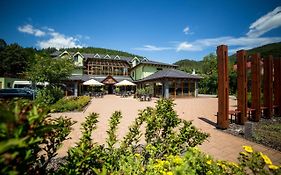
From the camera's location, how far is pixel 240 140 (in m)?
6.70

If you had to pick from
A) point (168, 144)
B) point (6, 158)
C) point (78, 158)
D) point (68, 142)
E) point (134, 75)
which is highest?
point (134, 75)

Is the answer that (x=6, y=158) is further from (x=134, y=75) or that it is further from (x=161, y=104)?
(x=134, y=75)

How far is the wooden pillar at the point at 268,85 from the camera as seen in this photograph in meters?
10.6

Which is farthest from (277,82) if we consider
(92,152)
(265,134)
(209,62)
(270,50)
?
(270,50)

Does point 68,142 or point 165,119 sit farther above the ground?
point 165,119

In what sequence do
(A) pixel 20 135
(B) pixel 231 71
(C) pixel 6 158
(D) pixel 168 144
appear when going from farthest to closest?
(B) pixel 231 71 → (D) pixel 168 144 → (A) pixel 20 135 → (C) pixel 6 158

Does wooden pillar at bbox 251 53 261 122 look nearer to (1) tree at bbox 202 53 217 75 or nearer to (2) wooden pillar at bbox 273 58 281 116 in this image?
(2) wooden pillar at bbox 273 58 281 116

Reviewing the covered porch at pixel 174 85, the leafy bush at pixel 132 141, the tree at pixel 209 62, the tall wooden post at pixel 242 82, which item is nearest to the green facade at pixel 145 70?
the covered porch at pixel 174 85

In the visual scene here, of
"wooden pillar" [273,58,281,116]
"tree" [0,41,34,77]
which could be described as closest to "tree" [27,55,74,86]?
"wooden pillar" [273,58,281,116]

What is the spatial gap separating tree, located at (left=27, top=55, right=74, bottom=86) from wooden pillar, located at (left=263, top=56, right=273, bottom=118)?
20538mm

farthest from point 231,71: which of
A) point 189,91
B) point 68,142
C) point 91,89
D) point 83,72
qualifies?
point 68,142

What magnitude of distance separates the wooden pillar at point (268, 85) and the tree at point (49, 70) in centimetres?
2054

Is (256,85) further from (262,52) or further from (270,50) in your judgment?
(262,52)

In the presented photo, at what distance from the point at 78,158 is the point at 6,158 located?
137 cm
